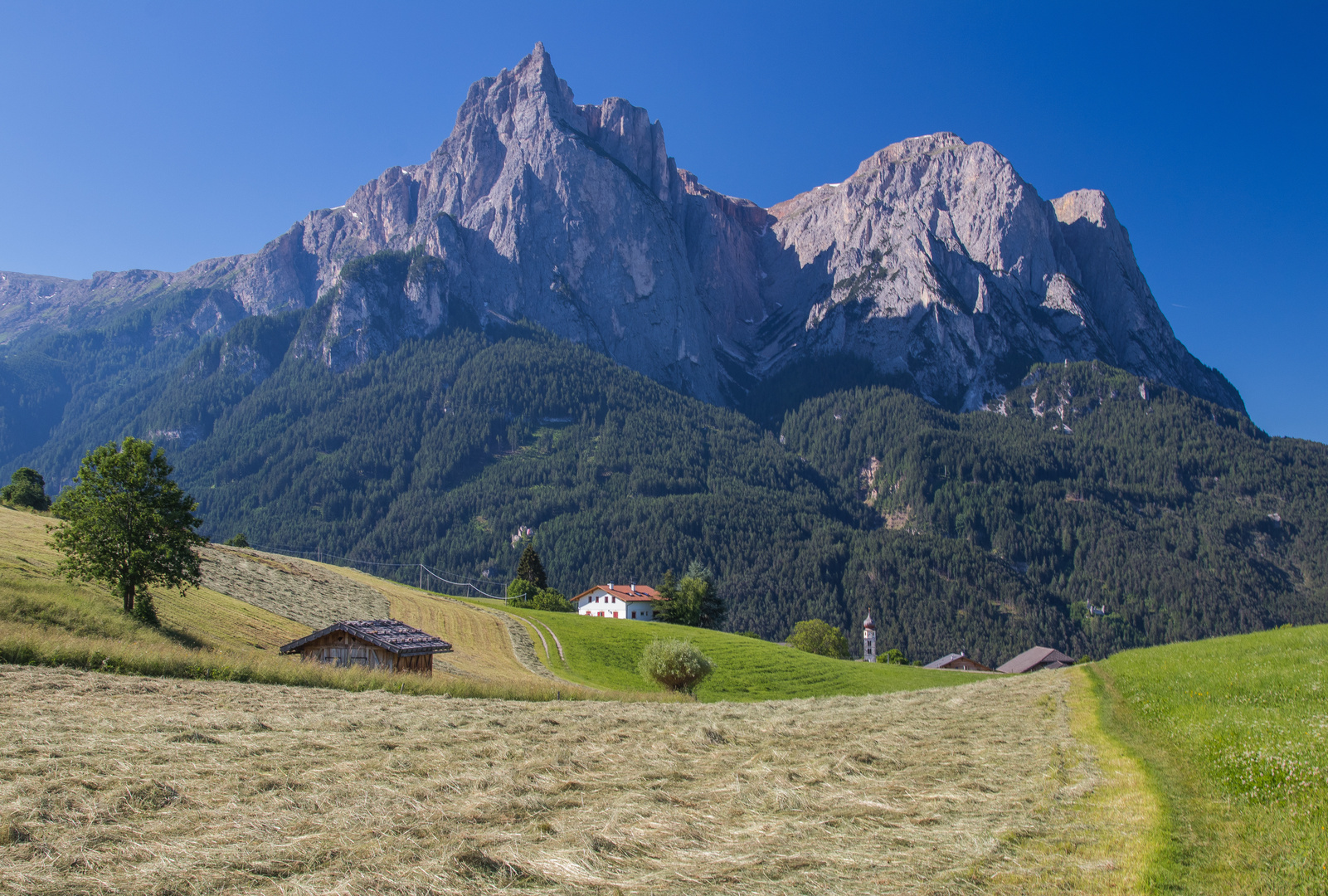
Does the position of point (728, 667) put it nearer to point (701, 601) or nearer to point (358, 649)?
point (358, 649)

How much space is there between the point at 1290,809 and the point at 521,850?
10.9 m

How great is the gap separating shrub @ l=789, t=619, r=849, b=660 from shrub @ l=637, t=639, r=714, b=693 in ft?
188

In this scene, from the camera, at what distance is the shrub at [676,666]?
4991 cm

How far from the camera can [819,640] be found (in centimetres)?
10662

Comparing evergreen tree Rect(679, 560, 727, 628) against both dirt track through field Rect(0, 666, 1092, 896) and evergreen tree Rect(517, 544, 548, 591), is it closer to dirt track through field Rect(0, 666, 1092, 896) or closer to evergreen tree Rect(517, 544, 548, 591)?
evergreen tree Rect(517, 544, 548, 591)

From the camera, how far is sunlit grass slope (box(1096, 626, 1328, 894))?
358 inches

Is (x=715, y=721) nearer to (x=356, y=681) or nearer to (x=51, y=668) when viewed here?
(x=356, y=681)

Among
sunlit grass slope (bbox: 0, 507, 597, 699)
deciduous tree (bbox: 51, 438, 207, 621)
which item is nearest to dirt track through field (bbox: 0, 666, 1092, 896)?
sunlit grass slope (bbox: 0, 507, 597, 699)

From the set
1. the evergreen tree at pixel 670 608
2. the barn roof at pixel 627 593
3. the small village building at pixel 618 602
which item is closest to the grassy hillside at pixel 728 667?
the evergreen tree at pixel 670 608

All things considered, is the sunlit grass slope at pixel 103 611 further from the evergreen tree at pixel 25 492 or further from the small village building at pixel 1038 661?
the small village building at pixel 1038 661

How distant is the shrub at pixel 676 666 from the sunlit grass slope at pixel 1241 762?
27732 mm

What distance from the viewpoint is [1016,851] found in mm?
10117

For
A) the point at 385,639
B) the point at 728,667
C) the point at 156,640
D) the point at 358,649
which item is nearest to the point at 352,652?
the point at 358,649

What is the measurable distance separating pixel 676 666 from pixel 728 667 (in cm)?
1781
